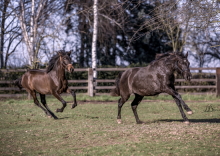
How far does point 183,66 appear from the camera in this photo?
8.48 meters

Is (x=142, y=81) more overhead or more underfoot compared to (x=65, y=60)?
more underfoot

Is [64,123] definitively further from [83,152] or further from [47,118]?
[83,152]

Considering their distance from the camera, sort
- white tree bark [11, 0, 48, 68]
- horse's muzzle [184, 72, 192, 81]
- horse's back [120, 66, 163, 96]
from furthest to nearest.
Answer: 1. white tree bark [11, 0, 48, 68]
2. horse's back [120, 66, 163, 96]
3. horse's muzzle [184, 72, 192, 81]

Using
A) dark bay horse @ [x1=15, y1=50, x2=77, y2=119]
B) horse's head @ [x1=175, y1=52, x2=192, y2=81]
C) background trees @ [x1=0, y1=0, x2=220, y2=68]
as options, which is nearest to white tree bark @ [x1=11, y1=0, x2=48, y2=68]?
background trees @ [x1=0, y1=0, x2=220, y2=68]

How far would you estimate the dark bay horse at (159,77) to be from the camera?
8516 mm

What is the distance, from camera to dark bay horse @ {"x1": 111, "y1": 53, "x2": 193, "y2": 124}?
335 inches

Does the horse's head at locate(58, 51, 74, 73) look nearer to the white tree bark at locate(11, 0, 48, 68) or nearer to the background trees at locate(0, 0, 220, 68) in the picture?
the background trees at locate(0, 0, 220, 68)

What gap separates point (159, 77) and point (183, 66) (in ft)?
2.48

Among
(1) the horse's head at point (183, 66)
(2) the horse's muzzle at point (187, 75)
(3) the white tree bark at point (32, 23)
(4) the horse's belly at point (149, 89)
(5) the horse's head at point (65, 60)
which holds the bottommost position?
(4) the horse's belly at point (149, 89)

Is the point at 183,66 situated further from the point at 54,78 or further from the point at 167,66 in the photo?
the point at 54,78

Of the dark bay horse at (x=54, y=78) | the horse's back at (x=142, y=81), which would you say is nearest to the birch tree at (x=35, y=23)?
the dark bay horse at (x=54, y=78)

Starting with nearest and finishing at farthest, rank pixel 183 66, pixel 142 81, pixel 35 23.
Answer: pixel 183 66, pixel 142 81, pixel 35 23

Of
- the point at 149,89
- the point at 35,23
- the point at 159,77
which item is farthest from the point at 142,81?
the point at 35,23

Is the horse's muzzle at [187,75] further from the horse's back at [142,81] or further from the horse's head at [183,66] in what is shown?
the horse's back at [142,81]
